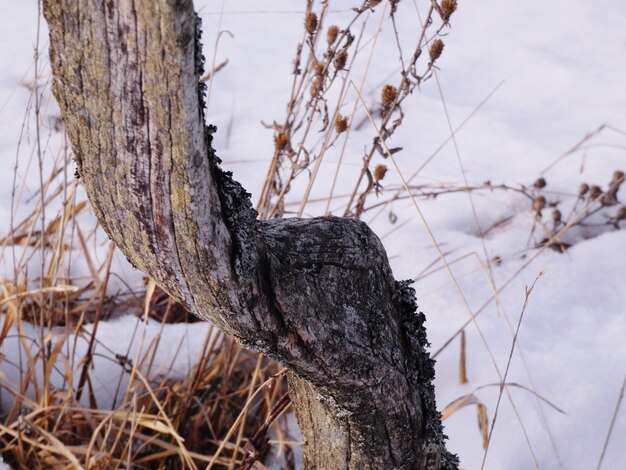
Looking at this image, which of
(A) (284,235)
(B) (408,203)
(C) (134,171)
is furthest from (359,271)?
(B) (408,203)

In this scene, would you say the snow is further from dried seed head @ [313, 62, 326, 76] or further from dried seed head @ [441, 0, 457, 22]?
dried seed head @ [441, 0, 457, 22]

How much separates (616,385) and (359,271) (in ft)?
4.29

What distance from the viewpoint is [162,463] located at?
6.05ft

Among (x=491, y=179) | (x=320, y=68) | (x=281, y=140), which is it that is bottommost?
(x=281, y=140)

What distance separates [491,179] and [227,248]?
2420 mm

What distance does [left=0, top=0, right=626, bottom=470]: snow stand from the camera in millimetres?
2037

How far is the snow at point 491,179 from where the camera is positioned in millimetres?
2037

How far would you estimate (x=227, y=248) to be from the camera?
893 millimetres

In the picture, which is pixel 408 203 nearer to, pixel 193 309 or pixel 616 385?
pixel 616 385

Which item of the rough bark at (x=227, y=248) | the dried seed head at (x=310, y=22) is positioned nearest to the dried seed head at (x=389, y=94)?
the dried seed head at (x=310, y=22)

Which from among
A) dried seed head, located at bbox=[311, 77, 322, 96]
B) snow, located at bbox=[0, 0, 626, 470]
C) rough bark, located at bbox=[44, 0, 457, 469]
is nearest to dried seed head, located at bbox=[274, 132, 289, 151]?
dried seed head, located at bbox=[311, 77, 322, 96]

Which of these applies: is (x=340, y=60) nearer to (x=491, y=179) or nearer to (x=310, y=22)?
(x=310, y=22)

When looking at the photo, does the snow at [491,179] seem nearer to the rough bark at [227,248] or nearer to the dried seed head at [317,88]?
the dried seed head at [317,88]

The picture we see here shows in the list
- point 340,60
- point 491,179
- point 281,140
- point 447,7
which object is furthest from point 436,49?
point 491,179
